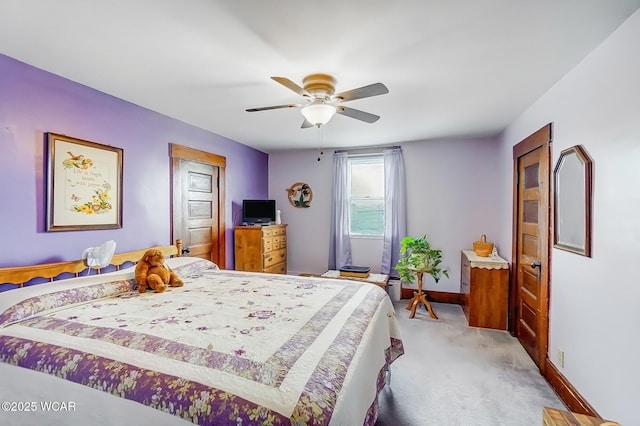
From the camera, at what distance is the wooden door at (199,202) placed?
347 cm

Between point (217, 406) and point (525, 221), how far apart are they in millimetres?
3302

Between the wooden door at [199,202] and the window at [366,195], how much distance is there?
2126 mm

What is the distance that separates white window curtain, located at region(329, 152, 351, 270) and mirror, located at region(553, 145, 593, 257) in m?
3.00

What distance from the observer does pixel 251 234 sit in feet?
14.5

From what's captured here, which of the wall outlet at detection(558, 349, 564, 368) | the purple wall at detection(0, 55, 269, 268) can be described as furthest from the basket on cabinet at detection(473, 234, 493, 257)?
the purple wall at detection(0, 55, 269, 268)

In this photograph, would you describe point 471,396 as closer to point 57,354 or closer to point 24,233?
point 57,354

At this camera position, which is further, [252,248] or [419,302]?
[252,248]

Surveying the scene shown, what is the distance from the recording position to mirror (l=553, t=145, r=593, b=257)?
6.44 ft

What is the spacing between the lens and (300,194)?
5.37 m

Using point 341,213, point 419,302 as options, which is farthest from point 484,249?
point 341,213

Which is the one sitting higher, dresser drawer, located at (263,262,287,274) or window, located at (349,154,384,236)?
window, located at (349,154,384,236)

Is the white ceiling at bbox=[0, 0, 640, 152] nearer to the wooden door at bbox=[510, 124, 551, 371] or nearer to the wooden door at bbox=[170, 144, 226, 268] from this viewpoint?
the wooden door at bbox=[510, 124, 551, 371]

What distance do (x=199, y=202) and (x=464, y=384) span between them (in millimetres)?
3404

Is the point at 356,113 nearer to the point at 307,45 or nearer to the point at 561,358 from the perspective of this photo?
the point at 307,45
